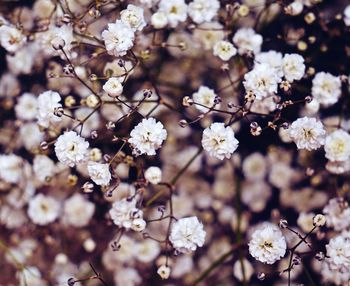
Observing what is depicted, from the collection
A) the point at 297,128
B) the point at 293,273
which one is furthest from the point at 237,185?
the point at 297,128

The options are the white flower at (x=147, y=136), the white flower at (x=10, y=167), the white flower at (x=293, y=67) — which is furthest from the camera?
the white flower at (x=10, y=167)

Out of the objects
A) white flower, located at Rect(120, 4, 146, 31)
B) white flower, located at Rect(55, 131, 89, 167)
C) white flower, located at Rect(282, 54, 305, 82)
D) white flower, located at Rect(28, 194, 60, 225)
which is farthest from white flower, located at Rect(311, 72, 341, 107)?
white flower, located at Rect(28, 194, 60, 225)

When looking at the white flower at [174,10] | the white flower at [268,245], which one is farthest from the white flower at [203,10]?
the white flower at [268,245]

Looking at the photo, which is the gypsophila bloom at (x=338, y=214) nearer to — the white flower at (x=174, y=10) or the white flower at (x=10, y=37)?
the white flower at (x=174, y=10)

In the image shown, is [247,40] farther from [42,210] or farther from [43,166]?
[42,210]

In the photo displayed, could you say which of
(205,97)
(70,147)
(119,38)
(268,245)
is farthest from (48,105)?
(268,245)

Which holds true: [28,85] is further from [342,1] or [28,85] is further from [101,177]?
[342,1]
